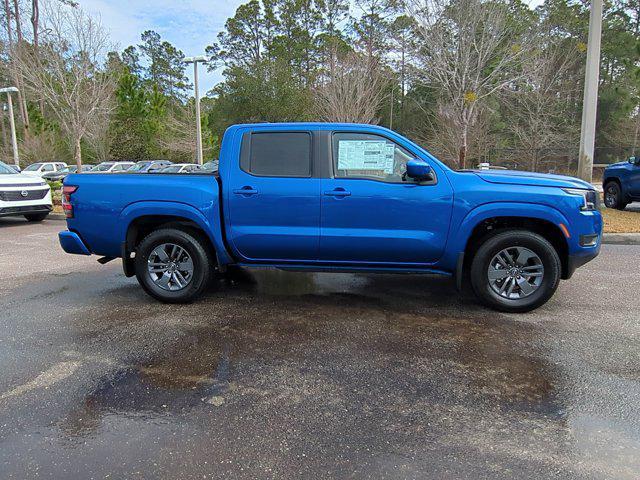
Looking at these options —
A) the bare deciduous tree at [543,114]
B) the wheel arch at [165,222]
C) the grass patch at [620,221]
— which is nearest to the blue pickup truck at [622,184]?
the grass patch at [620,221]

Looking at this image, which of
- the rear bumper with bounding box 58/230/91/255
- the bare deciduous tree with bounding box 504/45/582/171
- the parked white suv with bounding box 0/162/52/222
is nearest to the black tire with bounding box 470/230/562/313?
the rear bumper with bounding box 58/230/91/255

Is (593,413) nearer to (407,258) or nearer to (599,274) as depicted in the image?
(407,258)

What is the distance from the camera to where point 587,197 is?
465 cm

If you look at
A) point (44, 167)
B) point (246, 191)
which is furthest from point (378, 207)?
point (44, 167)

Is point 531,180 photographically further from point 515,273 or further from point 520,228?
point 515,273

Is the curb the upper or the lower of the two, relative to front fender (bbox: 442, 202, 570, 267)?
lower

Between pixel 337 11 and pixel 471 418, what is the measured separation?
4626 centimetres

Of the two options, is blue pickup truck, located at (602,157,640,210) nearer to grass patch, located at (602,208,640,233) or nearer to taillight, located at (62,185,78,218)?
grass patch, located at (602,208,640,233)

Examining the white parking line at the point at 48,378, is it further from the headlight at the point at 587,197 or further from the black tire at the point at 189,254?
the headlight at the point at 587,197

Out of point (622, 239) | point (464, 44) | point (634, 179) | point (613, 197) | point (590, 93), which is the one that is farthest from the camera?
point (464, 44)

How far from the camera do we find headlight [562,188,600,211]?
4.56 meters

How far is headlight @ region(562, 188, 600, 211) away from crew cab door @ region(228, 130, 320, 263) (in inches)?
101

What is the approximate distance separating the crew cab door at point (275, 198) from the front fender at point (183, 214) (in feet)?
0.45

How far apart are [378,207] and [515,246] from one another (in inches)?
56.9
